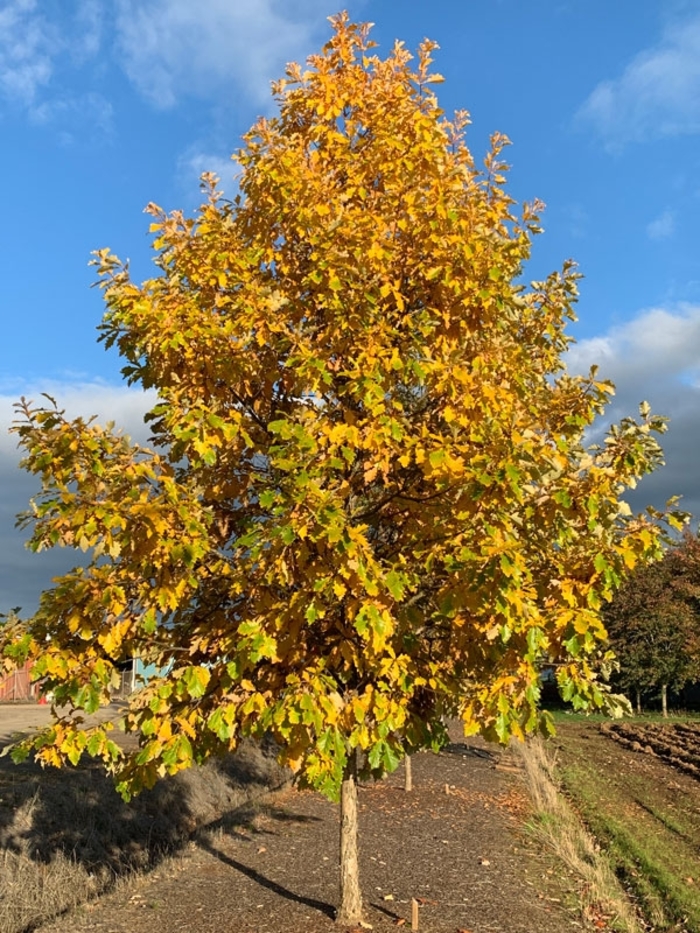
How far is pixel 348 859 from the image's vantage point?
20.7ft

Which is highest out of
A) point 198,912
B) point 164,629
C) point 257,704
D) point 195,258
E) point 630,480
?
point 195,258

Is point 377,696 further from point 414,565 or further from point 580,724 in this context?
point 580,724

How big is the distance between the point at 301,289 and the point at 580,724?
33264 mm

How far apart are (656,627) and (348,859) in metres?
34.2

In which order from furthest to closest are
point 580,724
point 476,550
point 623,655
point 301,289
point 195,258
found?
point 623,655, point 580,724, point 301,289, point 195,258, point 476,550

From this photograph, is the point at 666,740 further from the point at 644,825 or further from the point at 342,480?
the point at 342,480

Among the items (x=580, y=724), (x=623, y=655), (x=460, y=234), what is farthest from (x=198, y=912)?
(x=623, y=655)

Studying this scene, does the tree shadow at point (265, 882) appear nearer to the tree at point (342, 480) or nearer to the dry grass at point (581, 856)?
the tree at point (342, 480)

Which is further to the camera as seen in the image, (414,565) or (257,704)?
(414,565)

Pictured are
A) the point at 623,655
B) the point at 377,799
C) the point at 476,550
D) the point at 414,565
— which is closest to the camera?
the point at 476,550

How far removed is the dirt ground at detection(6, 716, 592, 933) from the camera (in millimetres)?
6957

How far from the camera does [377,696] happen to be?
4.32 meters

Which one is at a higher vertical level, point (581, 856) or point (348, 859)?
point (348, 859)

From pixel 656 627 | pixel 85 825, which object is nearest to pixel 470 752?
pixel 85 825
